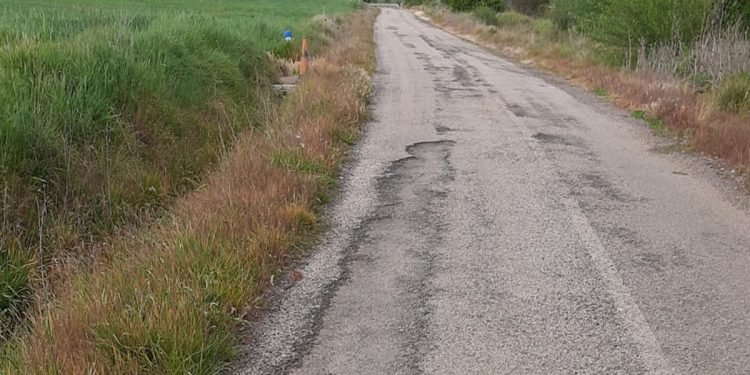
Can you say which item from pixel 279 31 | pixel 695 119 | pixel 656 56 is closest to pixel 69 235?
pixel 695 119

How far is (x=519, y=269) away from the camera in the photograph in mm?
5062

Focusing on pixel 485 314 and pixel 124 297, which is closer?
pixel 124 297

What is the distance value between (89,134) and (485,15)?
42868mm

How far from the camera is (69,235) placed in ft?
20.1

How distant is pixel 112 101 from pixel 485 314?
234 inches

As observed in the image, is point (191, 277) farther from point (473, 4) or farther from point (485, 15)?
point (473, 4)

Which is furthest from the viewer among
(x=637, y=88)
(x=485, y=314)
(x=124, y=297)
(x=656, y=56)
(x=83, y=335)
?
(x=656, y=56)

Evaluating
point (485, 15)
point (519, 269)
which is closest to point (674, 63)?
point (519, 269)

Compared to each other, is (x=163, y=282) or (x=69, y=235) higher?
(x=163, y=282)

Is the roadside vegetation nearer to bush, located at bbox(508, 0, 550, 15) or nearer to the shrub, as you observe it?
the shrub

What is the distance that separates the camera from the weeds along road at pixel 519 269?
12.7 ft

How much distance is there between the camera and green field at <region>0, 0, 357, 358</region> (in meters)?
5.99

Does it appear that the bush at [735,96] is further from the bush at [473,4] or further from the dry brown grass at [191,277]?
the bush at [473,4]

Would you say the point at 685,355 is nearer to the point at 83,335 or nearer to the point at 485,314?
the point at 485,314
